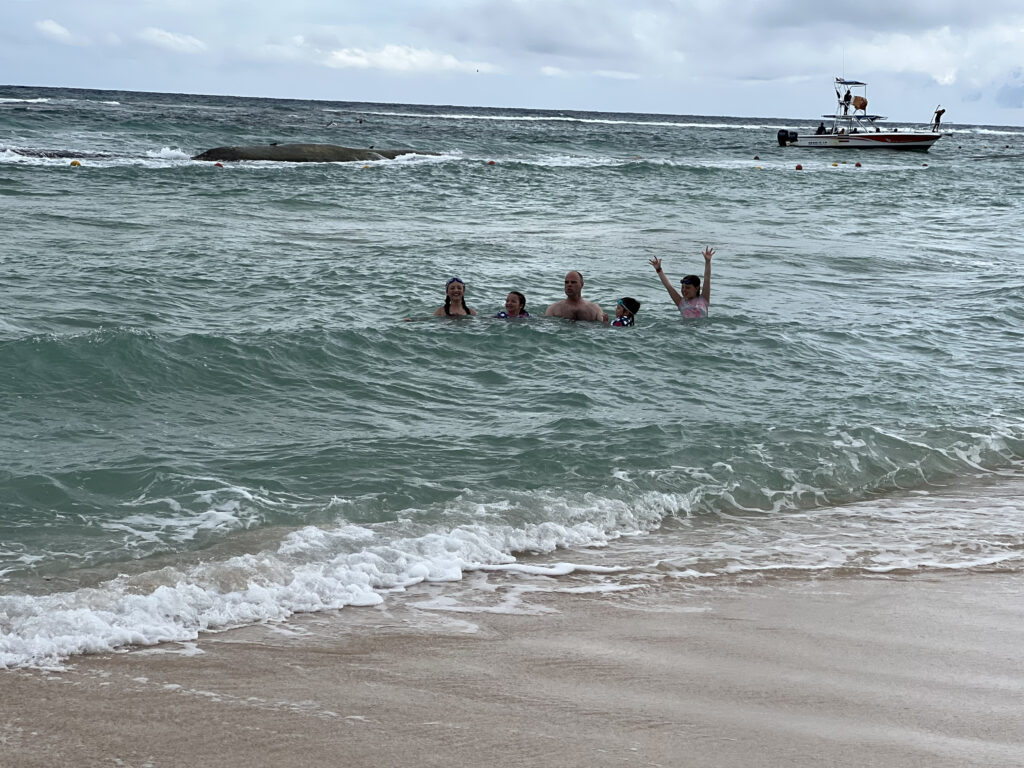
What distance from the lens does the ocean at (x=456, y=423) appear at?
539 centimetres

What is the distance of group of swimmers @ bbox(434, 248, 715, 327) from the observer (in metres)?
11.9

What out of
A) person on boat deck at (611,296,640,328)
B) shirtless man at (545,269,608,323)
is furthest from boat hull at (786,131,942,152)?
shirtless man at (545,269,608,323)

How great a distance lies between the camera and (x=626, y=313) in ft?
40.2

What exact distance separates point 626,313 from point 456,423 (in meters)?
4.60

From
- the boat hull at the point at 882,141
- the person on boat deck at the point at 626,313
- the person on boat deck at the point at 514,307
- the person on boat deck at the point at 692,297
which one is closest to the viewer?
the person on boat deck at the point at 514,307

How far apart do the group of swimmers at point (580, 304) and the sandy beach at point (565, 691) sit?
23.7 ft

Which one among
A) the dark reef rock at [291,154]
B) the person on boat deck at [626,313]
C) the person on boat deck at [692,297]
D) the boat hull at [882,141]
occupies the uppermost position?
the boat hull at [882,141]

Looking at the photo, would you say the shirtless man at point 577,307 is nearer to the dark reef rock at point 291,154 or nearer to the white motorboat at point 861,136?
the dark reef rock at point 291,154

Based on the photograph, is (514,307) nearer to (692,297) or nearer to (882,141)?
(692,297)

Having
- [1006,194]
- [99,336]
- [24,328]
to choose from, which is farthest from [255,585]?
[1006,194]

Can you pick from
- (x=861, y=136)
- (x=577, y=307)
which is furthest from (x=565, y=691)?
(x=861, y=136)

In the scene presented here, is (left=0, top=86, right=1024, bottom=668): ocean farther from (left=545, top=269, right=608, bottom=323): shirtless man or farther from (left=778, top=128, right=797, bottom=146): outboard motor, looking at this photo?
(left=778, top=128, right=797, bottom=146): outboard motor

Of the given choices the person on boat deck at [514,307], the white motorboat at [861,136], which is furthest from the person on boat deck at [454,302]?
the white motorboat at [861,136]

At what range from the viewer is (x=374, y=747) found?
3404mm
